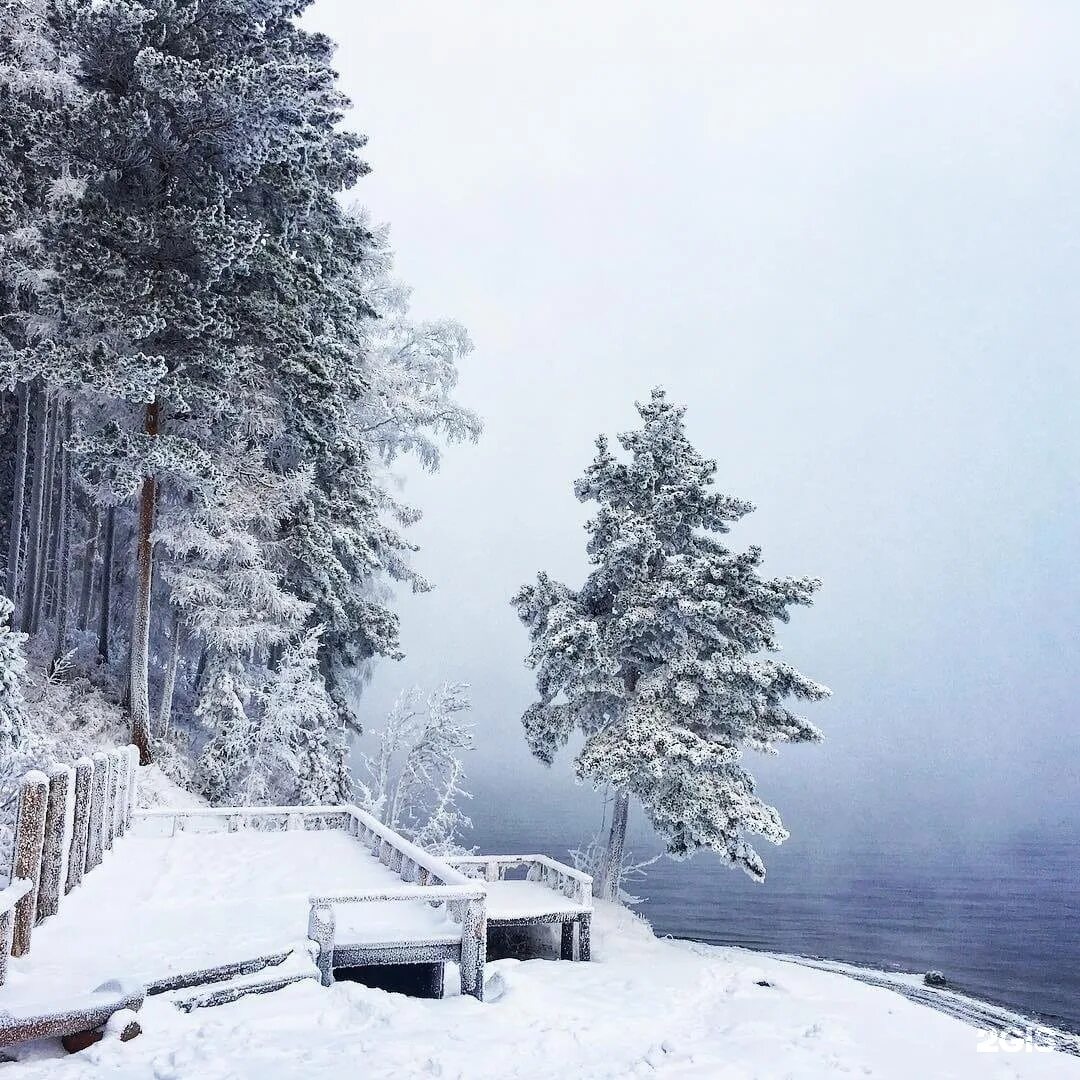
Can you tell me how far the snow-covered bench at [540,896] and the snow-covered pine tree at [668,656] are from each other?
9.88 feet

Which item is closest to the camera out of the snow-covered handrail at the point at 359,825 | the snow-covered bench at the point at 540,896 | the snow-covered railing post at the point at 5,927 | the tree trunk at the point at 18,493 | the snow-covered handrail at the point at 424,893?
the snow-covered railing post at the point at 5,927

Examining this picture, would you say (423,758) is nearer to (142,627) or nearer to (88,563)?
(142,627)

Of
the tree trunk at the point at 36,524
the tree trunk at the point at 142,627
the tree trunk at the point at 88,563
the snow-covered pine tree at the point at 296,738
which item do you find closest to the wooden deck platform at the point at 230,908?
the tree trunk at the point at 142,627

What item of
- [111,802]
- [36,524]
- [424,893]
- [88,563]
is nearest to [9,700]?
[111,802]

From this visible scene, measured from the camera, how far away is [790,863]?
7406cm

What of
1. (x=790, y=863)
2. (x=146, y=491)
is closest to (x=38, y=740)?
(x=146, y=491)

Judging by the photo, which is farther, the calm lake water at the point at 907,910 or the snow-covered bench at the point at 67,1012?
the calm lake water at the point at 907,910

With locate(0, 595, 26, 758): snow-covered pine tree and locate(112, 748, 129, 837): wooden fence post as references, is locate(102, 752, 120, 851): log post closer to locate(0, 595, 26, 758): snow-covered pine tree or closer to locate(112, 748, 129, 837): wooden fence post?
locate(112, 748, 129, 837): wooden fence post

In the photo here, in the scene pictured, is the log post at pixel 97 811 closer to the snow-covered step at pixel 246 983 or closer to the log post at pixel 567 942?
the snow-covered step at pixel 246 983

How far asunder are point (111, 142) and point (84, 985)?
1489 cm

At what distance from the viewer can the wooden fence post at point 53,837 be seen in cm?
883

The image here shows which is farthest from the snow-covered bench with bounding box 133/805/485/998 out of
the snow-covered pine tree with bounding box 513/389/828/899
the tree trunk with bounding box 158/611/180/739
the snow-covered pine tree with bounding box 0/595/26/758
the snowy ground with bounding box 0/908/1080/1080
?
the tree trunk with bounding box 158/611/180/739

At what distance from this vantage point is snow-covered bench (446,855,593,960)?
1409 cm

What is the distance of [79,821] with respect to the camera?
1066 centimetres
